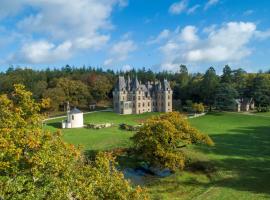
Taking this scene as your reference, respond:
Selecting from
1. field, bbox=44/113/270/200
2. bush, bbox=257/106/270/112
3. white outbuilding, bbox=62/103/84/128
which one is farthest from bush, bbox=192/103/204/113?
white outbuilding, bbox=62/103/84/128

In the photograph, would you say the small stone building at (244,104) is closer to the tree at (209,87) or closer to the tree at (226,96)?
the tree at (226,96)

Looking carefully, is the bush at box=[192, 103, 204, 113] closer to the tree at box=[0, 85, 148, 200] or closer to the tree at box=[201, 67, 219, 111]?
the tree at box=[201, 67, 219, 111]

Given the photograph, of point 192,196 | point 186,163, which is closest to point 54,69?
point 186,163

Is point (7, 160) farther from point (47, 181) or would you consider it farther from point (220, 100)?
point (220, 100)

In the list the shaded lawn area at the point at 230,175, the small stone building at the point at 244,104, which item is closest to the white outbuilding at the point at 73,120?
the shaded lawn area at the point at 230,175

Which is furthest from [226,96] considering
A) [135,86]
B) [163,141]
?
[163,141]
